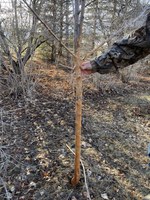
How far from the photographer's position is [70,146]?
326 centimetres

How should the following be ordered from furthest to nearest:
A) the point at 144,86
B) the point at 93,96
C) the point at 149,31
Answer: the point at 144,86, the point at 93,96, the point at 149,31

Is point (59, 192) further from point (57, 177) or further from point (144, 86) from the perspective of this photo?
point (144, 86)

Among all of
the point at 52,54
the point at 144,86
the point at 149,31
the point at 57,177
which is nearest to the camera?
the point at 149,31

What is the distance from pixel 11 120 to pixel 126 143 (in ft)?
6.35

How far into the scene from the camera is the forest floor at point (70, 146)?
2.48m

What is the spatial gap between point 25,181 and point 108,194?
2.98ft

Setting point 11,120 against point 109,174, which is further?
point 11,120

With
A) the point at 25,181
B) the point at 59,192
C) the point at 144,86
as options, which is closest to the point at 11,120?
the point at 25,181

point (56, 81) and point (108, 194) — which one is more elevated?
point (56, 81)

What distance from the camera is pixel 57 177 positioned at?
2621mm

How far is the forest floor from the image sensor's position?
248 centimetres

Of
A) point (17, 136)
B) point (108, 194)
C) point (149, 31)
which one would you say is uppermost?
point (149, 31)

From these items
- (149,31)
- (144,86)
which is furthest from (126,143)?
(144,86)

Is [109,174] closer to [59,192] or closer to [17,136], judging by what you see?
[59,192]
